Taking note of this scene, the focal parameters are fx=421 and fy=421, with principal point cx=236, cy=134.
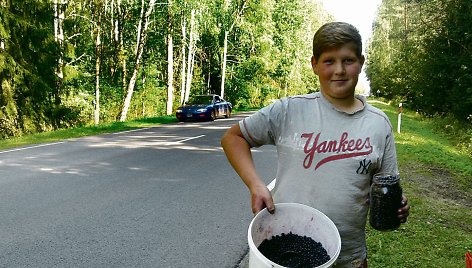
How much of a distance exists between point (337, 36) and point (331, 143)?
0.46 meters

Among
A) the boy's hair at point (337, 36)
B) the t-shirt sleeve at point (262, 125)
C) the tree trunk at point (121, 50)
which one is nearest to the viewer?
the boy's hair at point (337, 36)

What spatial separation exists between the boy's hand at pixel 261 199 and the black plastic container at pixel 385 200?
442mm

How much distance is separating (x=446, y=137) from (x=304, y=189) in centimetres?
1929

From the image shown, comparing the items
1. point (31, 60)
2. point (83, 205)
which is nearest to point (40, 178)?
point (83, 205)

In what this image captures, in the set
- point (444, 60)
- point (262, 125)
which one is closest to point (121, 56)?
point (444, 60)

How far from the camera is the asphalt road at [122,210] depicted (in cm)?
432

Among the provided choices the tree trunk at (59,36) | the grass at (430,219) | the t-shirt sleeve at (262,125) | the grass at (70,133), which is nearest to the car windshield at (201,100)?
the grass at (70,133)

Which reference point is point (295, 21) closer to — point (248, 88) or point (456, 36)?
point (248, 88)

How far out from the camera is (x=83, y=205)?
19.5 ft

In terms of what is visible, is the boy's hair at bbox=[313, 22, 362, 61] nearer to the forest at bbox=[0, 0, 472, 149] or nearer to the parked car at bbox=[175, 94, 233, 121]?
the forest at bbox=[0, 0, 472, 149]

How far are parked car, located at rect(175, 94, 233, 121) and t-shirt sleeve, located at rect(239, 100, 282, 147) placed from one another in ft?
65.8

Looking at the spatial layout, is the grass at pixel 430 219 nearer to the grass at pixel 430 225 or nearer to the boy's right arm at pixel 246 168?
the grass at pixel 430 225

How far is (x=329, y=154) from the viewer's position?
5.92 feet

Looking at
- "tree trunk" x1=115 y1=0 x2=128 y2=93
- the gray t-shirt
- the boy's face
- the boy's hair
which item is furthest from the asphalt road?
"tree trunk" x1=115 y1=0 x2=128 y2=93
